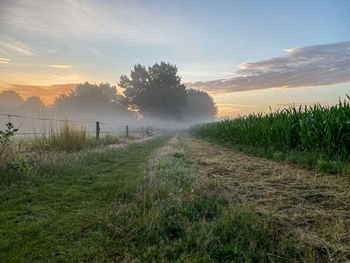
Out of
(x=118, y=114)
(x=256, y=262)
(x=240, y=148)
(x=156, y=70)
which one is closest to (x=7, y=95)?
(x=118, y=114)

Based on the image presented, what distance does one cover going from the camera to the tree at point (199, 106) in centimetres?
8356

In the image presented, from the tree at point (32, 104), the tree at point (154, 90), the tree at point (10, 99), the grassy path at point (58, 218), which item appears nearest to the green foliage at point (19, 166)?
the grassy path at point (58, 218)

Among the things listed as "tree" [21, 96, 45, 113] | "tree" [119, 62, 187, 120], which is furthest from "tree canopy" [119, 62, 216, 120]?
"tree" [21, 96, 45, 113]

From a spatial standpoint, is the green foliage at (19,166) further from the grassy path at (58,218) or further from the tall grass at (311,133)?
the tall grass at (311,133)

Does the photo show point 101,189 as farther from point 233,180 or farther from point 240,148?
point 240,148

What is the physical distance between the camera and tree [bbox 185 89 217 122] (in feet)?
274

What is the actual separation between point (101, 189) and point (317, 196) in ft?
12.5

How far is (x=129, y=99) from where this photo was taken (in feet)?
143

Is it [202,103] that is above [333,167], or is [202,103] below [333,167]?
above

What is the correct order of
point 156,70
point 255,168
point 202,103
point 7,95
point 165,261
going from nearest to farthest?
point 165,261, point 255,168, point 156,70, point 7,95, point 202,103

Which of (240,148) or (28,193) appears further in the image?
(240,148)

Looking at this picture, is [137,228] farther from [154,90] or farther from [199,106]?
[199,106]

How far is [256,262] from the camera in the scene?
1.67 metres

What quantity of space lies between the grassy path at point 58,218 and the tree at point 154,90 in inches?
1556
